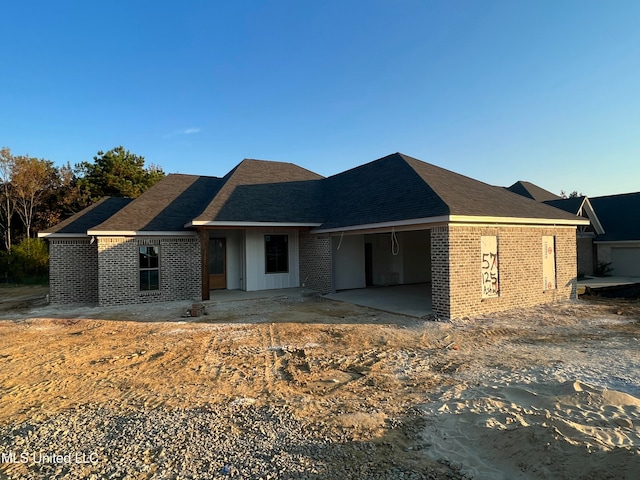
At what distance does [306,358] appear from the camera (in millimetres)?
6996

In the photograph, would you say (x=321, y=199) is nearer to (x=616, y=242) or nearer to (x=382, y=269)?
(x=382, y=269)

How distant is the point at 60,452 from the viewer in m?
3.83

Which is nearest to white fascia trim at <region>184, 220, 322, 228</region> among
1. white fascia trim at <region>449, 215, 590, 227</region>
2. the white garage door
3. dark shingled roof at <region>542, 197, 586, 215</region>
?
white fascia trim at <region>449, 215, 590, 227</region>

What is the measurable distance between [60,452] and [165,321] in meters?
7.11

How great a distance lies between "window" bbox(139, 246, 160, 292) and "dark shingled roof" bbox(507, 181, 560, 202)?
22070 millimetres

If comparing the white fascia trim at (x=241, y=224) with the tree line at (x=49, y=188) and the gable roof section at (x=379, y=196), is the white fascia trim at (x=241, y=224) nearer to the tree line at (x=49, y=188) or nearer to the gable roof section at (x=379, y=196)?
the gable roof section at (x=379, y=196)

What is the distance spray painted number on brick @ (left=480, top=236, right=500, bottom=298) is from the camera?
10.9 metres

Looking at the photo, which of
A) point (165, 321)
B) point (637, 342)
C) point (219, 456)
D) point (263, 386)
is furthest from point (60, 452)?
point (637, 342)

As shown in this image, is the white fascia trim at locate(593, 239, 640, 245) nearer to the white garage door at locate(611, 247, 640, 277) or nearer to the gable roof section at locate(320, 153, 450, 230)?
the white garage door at locate(611, 247, 640, 277)

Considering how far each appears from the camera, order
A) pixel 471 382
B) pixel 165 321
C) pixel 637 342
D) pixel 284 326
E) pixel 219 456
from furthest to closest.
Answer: pixel 165 321 → pixel 284 326 → pixel 637 342 → pixel 471 382 → pixel 219 456

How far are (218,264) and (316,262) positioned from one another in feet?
15.2

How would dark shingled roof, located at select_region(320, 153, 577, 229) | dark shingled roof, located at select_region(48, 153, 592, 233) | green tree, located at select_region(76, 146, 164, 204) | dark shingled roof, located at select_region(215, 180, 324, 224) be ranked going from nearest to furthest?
dark shingled roof, located at select_region(320, 153, 577, 229) → dark shingled roof, located at select_region(48, 153, 592, 233) → dark shingled roof, located at select_region(215, 180, 324, 224) → green tree, located at select_region(76, 146, 164, 204)

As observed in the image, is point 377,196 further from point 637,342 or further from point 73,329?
point 73,329

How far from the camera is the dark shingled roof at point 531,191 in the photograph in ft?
78.8
